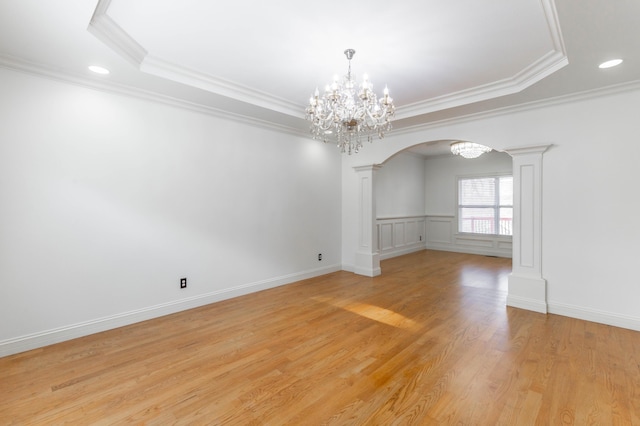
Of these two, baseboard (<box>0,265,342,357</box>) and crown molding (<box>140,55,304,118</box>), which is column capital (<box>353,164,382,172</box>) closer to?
crown molding (<box>140,55,304,118</box>)

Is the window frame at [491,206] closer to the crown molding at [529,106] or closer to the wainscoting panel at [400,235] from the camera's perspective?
the wainscoting panel at [400,235]

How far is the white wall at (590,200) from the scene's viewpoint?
315 centimetres

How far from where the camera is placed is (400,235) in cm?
759

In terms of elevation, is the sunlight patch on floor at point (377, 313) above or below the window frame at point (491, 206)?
below

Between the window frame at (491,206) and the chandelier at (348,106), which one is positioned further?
the window frame at (491,206)

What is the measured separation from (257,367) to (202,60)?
112 inches

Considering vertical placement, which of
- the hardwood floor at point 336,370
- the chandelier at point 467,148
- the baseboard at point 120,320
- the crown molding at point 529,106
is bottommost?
the hardwood floor at point 336,370

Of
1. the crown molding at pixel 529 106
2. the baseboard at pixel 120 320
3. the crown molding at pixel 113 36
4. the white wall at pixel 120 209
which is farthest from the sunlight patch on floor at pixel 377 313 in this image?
the crown molding at pixel 113 36

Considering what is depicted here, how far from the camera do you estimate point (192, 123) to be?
3709 millimetres

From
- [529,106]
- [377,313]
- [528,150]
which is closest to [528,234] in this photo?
[528,150]

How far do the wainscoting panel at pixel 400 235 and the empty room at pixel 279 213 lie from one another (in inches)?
97.8

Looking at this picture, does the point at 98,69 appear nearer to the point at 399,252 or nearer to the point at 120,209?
the point at 120,209

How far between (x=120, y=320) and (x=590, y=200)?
539 cm

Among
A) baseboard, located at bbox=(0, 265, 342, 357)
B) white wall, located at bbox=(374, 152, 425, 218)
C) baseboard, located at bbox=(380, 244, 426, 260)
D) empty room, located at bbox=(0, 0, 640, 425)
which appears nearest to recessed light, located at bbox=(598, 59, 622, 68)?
empty room, located at bbox=(0, 0, 640, 425)
